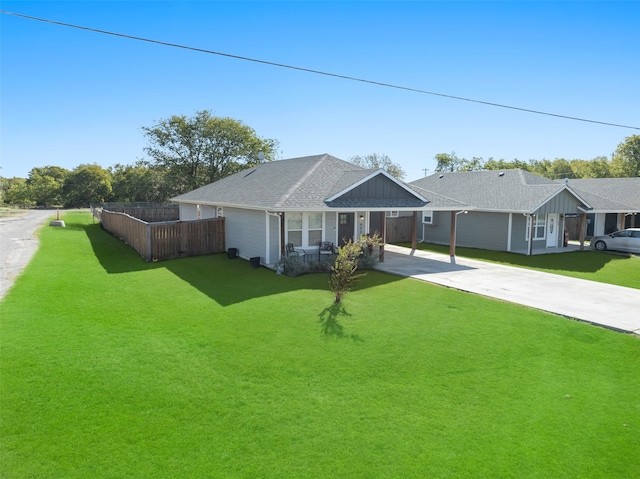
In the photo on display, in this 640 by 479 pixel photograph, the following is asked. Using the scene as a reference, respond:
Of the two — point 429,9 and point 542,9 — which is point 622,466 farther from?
point 542,9

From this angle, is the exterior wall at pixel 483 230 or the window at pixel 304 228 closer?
the window at pixel 304 228

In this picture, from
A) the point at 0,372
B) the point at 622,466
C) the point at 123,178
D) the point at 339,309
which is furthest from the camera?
the point at 123,178

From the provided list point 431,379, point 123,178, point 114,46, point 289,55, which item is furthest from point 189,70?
point 123,178

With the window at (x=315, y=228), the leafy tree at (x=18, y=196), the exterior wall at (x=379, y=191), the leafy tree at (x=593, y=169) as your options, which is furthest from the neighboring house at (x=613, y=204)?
the leafy tree at (x=18, y=196)

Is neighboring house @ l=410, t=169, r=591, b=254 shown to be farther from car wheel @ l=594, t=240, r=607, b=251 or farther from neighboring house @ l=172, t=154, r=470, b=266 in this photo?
neighboring house @ l=172, t=154, r=470, b=266

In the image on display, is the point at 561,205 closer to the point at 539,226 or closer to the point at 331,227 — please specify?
the point at 539,226

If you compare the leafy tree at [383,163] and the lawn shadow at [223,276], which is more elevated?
the leafy tree at [383,163]

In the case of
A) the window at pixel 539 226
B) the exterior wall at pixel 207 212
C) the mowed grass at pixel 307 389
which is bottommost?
the mowed grass at pixel 307 389

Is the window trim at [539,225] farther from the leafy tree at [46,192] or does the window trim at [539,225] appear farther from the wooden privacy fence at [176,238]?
the leafy tree at [46,192]
